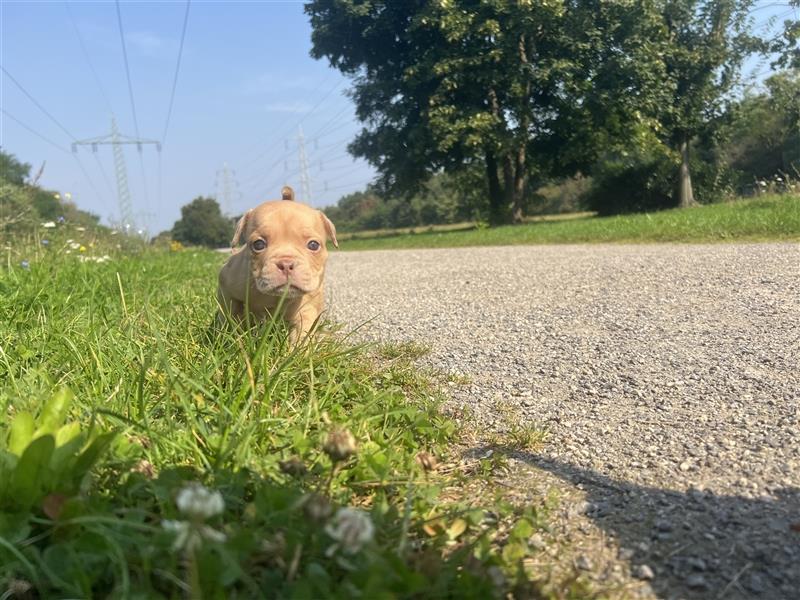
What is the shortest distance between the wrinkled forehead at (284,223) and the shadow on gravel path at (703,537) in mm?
1827

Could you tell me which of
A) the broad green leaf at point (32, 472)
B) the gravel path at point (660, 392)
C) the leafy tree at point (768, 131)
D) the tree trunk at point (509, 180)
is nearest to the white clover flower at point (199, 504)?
the broad green leaf at point (32, 472)

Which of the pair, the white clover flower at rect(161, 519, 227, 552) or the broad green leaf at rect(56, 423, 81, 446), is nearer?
the white clover flower at rect(161, 519, 227, 552)

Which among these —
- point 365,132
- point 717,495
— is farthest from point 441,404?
point 365,132

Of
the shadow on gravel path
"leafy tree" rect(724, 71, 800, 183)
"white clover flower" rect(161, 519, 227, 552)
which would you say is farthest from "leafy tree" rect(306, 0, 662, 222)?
"white clover flower" rect(161, 519, 227, 552)

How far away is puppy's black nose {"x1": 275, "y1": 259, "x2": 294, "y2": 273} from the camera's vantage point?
2895 mm

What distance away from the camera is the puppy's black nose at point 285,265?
2.89m

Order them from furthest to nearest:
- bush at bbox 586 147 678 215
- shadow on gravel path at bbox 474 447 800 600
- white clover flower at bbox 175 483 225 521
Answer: bush at bbox 586 147 678 215 → shadow on gravel path at bbox 474 447 800 600 → white clover flower at bbox 175 483 225 521

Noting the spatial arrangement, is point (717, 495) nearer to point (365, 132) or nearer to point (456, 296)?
point (456, 296)

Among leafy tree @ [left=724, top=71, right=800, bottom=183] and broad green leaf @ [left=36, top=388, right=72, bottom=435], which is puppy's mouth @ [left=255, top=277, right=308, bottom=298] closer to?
broad green leaf @ [left=36, top=388, right=72, bottom=435]

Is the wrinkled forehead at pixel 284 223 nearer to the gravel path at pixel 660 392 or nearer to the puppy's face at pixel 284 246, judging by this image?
the puppy's face at pixel 284 246

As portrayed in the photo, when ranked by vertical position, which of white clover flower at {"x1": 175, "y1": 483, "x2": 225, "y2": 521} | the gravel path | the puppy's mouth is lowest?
the gravel path

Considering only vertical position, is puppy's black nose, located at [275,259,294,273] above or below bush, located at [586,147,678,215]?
below

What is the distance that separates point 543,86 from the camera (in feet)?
73.1

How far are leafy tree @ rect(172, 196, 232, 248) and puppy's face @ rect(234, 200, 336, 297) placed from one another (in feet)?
176
